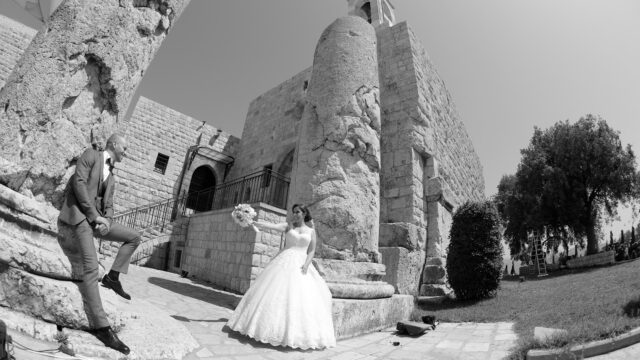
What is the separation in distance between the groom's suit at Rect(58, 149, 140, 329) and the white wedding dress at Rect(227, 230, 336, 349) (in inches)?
59.9

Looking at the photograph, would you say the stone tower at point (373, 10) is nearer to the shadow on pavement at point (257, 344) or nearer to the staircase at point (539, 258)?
the staircase at point (539, 258)

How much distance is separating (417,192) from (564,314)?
4017 mm

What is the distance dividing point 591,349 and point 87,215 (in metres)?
4.63

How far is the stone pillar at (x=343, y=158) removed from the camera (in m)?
5.05

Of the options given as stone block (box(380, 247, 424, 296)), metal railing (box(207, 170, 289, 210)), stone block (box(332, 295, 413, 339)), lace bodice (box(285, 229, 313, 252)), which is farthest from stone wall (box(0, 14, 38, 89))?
stone block (box(332, 295, 413, 339))

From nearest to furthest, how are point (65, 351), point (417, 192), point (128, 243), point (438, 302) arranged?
point (65, 351)
point (128, 243)
point (438, 302)
point (417, 192)

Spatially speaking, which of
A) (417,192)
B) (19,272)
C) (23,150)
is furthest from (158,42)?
(417,192)

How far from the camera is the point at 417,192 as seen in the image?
26.8ft

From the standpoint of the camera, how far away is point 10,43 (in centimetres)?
1310

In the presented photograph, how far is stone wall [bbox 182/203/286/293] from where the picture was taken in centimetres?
739

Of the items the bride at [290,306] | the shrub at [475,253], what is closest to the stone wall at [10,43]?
the bride at [290,306]

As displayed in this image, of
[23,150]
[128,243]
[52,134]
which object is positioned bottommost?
[128,243]

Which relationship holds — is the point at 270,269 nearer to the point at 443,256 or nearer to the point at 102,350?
the point at 102,350

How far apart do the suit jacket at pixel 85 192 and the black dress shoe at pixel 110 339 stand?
2.90 feet
